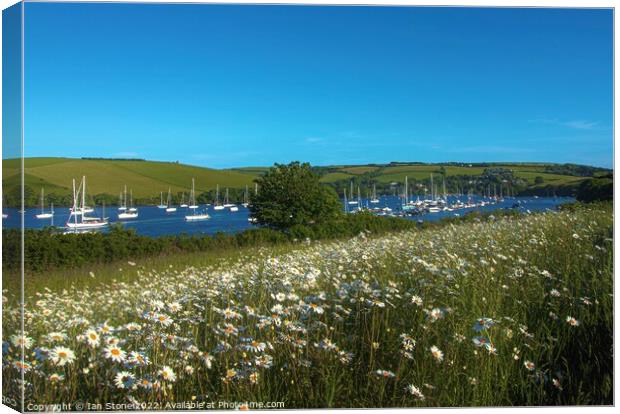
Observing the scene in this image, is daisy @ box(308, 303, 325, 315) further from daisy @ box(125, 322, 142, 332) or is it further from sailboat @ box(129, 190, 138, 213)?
sailboat @ box(129, 190, 138, 213)

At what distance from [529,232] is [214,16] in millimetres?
3837

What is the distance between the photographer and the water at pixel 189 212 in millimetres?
4680

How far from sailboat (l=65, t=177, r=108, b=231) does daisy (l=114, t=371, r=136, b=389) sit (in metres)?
1.68

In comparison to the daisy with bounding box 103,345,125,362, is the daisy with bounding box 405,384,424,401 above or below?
below

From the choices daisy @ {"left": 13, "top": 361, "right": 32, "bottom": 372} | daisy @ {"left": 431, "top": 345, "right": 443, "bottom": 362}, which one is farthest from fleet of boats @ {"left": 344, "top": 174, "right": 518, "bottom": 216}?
daisy @ {"left": 13, "top": 361, "right": 32, "bottom": 372}

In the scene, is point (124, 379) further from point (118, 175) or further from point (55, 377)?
point (118, 175)

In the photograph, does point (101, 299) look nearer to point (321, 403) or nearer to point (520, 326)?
point (321, 403)

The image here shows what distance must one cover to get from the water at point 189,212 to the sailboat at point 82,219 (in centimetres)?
5

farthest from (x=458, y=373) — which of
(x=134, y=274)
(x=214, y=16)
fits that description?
(x=214, y=16)

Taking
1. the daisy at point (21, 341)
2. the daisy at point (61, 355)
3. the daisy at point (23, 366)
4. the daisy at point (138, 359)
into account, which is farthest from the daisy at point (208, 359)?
the daisy at point (21, 341)

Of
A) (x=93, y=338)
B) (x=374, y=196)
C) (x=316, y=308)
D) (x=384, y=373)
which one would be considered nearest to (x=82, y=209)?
(x=93, y=338)

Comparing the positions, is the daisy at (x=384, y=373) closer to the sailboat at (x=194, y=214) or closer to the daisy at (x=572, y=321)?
the daisy at (x=572, y=321)

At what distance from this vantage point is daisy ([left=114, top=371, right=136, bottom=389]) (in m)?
3.56

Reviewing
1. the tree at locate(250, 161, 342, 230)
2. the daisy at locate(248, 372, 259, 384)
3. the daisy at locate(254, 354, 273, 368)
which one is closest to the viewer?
the daisy at locate(254, 354, 273, 368)
